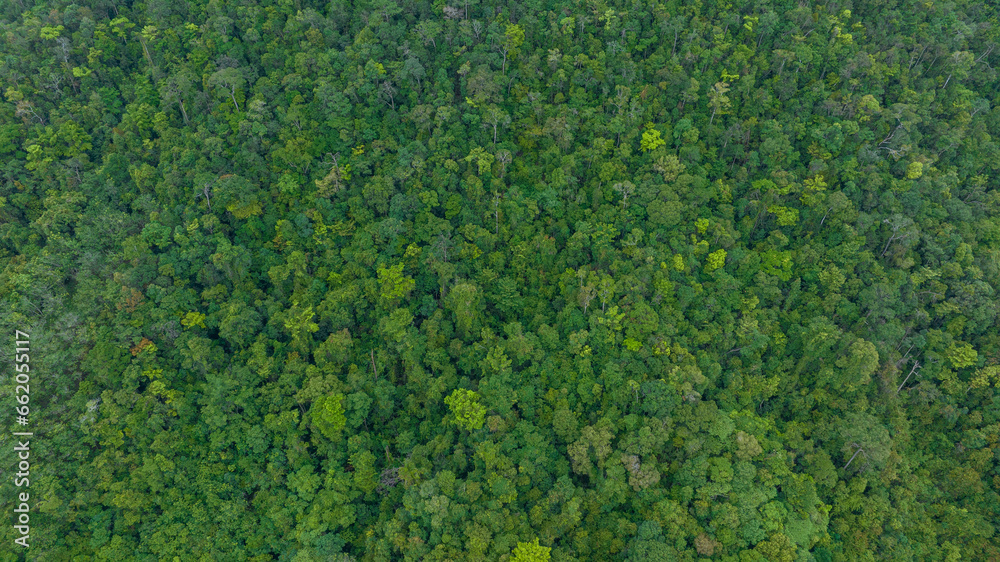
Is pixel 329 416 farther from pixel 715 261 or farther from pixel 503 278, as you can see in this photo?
pixel 715 261

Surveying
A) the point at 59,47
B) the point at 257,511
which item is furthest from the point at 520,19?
the point at 257,511

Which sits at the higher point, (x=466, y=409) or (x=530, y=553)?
(x=466, y=409)

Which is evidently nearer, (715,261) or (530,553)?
(530,553)

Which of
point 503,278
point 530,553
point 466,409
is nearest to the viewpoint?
point 530,553

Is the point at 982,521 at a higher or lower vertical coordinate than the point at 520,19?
lower

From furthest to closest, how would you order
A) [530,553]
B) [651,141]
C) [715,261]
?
[651,141], [715,261], [530,553]

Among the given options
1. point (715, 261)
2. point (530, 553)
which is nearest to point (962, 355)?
point (715, 261)

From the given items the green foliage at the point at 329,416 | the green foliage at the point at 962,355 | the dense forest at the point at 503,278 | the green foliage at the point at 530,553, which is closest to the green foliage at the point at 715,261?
the dense forest at the point at 503,278

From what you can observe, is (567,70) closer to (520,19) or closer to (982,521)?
(520,19)

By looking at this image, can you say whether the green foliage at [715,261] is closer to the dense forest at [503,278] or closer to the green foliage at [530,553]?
the dense forest at [503,278]
